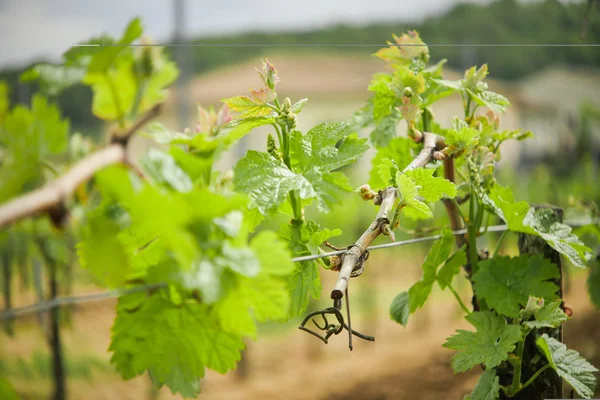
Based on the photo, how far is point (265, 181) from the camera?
25.4 inches

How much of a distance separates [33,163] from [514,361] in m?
0.76

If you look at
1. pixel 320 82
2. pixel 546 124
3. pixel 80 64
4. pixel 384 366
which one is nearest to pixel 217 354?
pixel 80 64

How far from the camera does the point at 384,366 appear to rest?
1.74 metres

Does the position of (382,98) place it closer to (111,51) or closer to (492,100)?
(492,100)

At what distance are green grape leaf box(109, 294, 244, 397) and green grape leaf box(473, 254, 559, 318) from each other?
416 mm

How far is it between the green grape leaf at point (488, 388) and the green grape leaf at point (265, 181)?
390 millimetres

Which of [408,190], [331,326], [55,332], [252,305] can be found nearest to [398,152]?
[408,190]

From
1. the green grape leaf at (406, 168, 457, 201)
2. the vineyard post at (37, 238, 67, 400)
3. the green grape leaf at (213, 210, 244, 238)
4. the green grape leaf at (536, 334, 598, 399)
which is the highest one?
the green grape leaf at (213, 210, 244, 238)

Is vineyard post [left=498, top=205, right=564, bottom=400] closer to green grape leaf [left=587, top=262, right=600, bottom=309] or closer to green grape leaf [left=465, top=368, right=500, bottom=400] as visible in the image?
green grape leaf [left=465, top=368, right=500, bottom=400]

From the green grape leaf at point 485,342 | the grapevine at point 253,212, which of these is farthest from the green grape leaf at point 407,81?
the green grape leaf at point 485,342

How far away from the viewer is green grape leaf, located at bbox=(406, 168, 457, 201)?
0.64 m

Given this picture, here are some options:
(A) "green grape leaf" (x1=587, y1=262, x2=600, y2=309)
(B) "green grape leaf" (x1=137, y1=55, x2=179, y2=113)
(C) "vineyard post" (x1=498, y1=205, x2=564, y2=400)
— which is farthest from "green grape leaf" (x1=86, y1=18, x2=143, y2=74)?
(A) "green grape leaf" (x1=587, y1=262, x2=600, y2=309)

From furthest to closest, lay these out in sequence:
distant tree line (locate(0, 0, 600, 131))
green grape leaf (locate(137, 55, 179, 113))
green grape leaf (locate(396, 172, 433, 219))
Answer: distant tree line (locate(0, 0, 600, 131)) < green grape leaf (locate(137, 55, 179, 113)) < green grape leaf (locate(396, 172, 433, 219))

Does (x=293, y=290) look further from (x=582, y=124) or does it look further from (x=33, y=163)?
(x=582, y=124)
